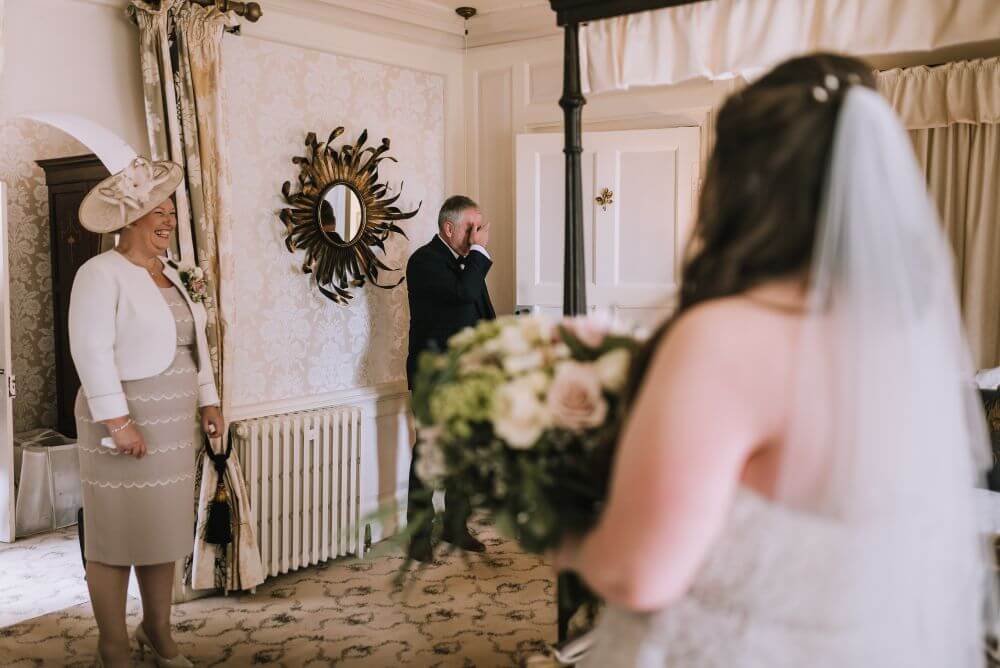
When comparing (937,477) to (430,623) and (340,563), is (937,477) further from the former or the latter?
(340,563)

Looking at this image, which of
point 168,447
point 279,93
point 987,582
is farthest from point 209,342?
point 987,582

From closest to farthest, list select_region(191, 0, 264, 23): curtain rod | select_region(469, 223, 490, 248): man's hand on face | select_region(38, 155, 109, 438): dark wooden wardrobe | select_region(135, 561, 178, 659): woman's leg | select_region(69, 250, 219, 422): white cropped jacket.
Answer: select_region(69, 250, 219, 422): white cropped jacket
select_region(135, 561, 178, 659): woman's leg
select_region(191, 0, 264, 23): curtain rod
select_region(469, 223, 490, 248): man's hand on face
select_region(38, 155, 109, 438): dark wooden wardrobe

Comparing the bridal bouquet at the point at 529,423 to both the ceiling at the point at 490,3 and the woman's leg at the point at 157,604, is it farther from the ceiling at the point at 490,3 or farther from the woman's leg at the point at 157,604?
the ceiling at the point at 490,3

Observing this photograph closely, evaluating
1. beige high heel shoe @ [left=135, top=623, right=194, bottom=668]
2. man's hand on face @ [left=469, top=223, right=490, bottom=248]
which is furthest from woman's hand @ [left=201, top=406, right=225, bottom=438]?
man's hand on face @ [left=469, top=223, right=490, bottom=248]

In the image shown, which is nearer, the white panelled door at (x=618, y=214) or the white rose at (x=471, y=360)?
the white rose at (x=471, y=360)

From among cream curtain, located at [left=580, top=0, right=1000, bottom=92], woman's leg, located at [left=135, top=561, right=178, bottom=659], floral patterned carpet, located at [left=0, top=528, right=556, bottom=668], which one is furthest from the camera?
floral patterned carpet, located at [left=0, top=528, right=556, bottom=668]

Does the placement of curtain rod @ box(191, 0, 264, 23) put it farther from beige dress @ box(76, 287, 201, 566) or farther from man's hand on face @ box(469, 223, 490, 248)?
man's hand on face @ box(469, 223, 490, 248)

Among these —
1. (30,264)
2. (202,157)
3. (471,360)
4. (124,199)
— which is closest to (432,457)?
(471,360)

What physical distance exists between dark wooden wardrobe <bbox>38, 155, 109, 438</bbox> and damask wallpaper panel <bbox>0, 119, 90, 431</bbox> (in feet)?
0.27

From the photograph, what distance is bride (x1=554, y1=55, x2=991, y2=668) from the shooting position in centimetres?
104

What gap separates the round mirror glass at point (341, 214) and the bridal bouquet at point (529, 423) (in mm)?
2895

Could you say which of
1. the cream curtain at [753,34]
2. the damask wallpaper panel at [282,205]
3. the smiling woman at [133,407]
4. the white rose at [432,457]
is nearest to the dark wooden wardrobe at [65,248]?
the damask wallpaper panel at [282,205]

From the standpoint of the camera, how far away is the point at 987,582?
162cm

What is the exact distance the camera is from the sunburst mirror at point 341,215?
13.5 ft
